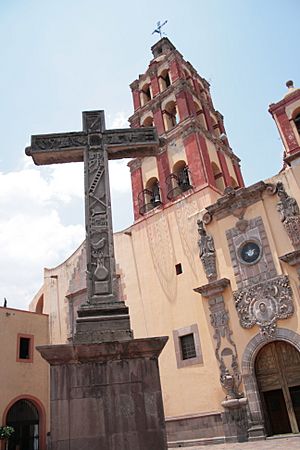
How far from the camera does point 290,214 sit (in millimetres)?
13648

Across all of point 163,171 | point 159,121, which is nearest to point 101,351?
point 163,171

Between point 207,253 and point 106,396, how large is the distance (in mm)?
10975

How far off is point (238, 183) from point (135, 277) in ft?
26.1

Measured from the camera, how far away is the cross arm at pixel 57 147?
23.9 feet

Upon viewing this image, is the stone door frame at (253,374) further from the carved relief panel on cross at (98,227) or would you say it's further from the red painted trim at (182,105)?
the red painted trim at (182,105)

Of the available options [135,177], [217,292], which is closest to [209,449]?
[217,292]

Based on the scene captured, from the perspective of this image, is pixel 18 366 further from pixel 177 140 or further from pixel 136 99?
pixel 136 99

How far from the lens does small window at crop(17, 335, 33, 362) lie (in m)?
19.7

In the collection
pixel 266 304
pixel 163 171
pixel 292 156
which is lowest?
pixel 266 304

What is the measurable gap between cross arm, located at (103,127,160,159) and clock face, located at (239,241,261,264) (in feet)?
25.7

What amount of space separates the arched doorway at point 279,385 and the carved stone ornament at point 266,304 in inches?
29.8

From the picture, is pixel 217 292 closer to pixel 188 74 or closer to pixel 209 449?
pixel 209 449

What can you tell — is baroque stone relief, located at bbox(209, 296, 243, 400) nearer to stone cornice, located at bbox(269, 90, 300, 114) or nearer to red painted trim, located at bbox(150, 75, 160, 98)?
stone cornice, located at bbox(269, 90, 300, 114)

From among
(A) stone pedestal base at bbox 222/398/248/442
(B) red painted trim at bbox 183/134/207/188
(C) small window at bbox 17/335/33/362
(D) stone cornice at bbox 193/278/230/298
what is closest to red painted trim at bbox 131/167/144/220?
(B) red painted trim at bbox 183/134/207/188
